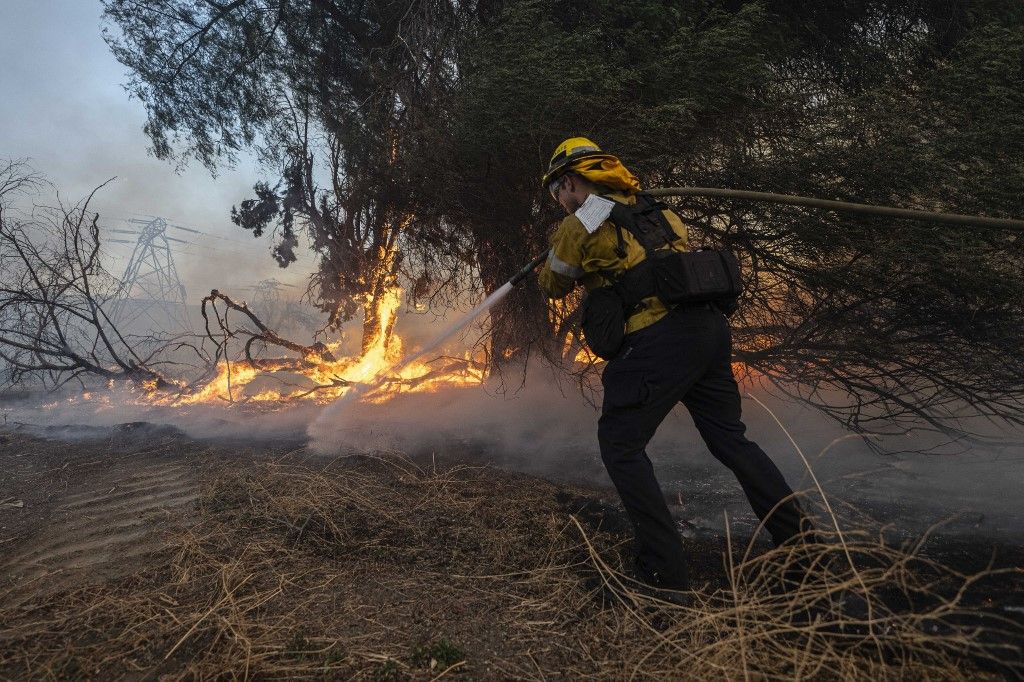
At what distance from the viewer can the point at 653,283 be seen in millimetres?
2900

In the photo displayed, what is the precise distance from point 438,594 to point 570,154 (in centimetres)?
234

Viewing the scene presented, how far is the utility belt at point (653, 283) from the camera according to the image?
111 inches

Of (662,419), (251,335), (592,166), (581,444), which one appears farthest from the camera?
(251,335)

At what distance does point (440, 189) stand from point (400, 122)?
1.15 metres

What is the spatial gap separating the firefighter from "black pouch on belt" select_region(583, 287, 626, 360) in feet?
0.11

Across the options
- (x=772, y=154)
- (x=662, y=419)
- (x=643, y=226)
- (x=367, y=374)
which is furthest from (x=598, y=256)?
(x=367, y=374)

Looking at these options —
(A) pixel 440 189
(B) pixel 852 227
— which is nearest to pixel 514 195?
(A) pixel 440 189

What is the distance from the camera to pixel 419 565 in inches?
125

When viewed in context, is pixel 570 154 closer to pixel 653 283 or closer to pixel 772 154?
pixel 653 283

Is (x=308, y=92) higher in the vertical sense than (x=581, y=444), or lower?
higher

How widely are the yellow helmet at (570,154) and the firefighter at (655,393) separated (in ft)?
0.41

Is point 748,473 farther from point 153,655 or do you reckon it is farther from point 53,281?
point 53,281

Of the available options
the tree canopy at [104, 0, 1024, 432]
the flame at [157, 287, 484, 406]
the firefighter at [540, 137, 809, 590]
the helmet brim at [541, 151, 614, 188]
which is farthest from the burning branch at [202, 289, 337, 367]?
the firefighter at [540, 137, 809, 590]

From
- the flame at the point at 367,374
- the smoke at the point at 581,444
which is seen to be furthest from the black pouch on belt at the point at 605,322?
the flame at the point at 367,374
